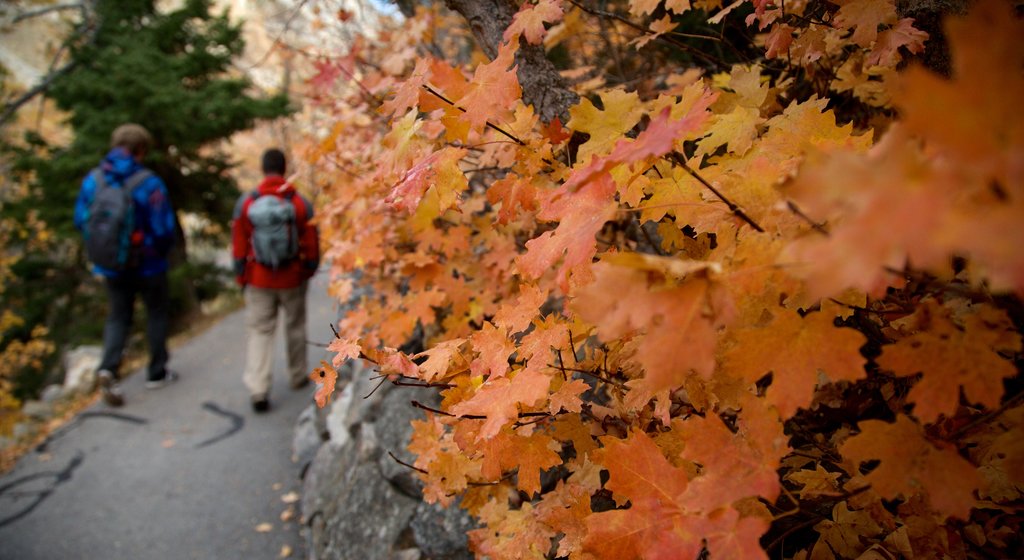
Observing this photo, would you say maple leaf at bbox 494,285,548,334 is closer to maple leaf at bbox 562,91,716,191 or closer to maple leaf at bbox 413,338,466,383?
maple leaf at bbox 413,338,466,383

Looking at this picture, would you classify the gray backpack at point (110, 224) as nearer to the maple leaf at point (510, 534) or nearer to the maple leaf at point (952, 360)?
the maple leaf at point (510, 534)

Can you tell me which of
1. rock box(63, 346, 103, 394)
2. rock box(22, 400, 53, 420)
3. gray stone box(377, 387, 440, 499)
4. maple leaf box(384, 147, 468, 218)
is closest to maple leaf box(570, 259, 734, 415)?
maple leaf box(384, 147, 468, 218)

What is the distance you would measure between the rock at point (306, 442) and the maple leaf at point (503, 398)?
3385 millimetres

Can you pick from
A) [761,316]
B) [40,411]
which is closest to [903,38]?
[761,316]

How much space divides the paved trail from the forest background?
267 centimetres

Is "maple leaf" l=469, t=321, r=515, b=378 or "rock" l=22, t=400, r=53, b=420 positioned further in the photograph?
"rock" l=22, t=400, r=53, b=420

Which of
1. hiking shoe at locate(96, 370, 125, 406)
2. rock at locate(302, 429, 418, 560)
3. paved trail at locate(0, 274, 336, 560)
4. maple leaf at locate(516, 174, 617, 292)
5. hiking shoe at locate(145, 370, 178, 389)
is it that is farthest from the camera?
hiking shoe at locate(145, 370, 178, 389)

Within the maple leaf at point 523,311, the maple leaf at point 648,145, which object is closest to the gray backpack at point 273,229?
the maple leaf at point 523,311

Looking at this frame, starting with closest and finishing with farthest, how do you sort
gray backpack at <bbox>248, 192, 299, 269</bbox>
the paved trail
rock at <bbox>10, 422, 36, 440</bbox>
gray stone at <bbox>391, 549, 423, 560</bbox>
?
1. gray stone at <bbox>391, 549, 423, 560</bbox>
2. the paved trail
3. gray backpack at <bbox>248, 192, 299, 269</bbox>
4. rock at <bbox>10, 422, 36, 440</bbox>

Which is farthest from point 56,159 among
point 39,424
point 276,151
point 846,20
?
point 846,20

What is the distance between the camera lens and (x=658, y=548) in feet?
3.08

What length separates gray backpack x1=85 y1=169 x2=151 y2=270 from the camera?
15.6 feet

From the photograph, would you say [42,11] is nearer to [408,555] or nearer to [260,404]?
[260,404]

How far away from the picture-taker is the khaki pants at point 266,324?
464cm
